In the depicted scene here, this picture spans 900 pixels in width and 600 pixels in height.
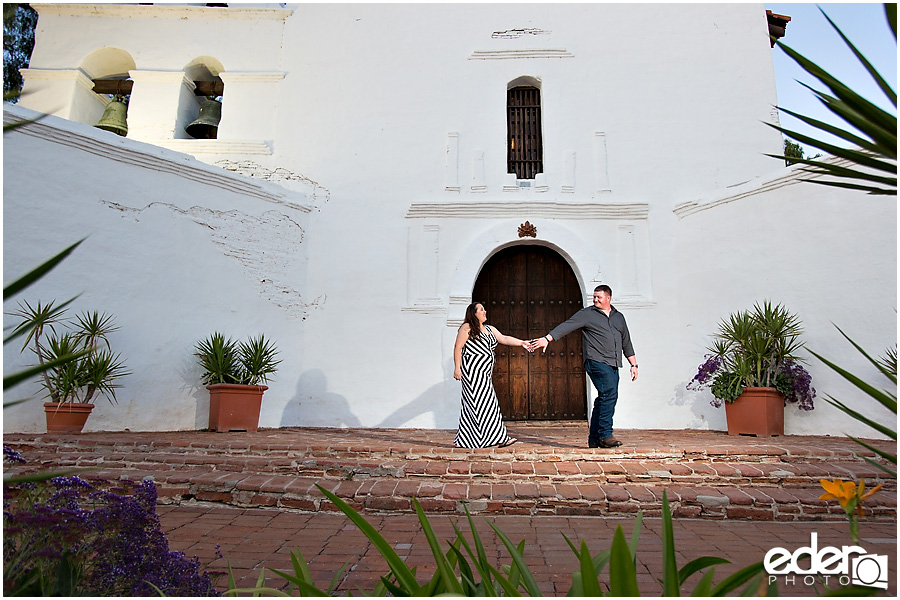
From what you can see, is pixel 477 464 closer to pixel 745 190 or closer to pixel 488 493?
pixel 488 493

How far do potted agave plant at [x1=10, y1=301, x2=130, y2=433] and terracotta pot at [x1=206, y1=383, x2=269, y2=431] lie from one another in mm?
1024

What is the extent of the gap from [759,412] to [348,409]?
4985 mm

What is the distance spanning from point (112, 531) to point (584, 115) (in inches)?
331

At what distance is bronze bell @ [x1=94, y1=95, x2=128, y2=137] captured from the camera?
8329mm

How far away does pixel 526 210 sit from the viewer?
8664 mm

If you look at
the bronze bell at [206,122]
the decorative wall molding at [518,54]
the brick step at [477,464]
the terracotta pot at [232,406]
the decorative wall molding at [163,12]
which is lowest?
the brick step at [477,464]

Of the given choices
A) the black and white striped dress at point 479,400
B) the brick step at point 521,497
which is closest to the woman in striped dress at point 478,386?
the black and white striped dress at point 479,400

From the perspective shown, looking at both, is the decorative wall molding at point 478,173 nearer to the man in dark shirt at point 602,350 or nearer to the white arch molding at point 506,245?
the white arch molding at point 506,245

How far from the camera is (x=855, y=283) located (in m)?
6.84

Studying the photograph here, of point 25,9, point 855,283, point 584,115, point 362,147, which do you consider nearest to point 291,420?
point 362,147

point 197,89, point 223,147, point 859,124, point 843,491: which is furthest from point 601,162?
point 843,491

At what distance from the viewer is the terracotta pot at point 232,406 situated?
23.3 feet

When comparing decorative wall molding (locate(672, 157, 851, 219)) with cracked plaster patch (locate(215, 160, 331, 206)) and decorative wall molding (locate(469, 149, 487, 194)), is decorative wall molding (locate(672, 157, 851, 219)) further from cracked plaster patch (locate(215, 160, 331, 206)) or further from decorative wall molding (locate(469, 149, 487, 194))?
cracked plaster patch (locate(215, 160, 331, 206))

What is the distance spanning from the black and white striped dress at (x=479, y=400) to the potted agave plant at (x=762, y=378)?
2859mm
